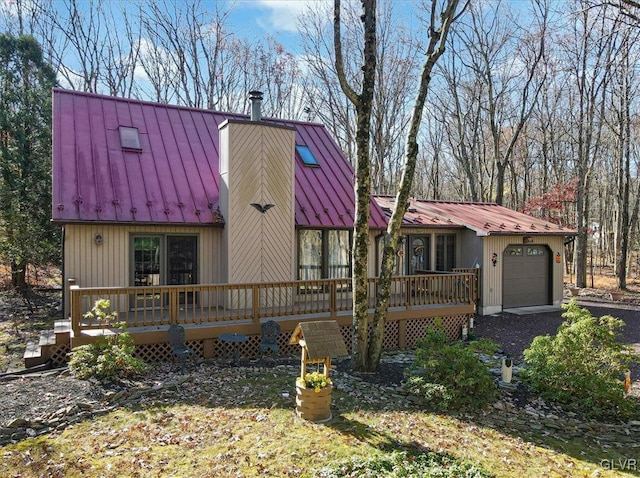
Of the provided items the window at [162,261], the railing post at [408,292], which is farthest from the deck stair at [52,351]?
the railing post at [408,292]

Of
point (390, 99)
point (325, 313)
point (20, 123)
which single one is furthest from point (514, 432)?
point (390, 99)

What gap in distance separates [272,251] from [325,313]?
1.93 metres

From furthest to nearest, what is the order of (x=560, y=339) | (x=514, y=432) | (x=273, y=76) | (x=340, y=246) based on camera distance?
(x=273, y=76) → (x=340, y=246) → (x=560, y=339) → (x=514, y=432)

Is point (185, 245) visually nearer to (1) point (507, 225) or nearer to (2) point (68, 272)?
(2) point (68, 272)

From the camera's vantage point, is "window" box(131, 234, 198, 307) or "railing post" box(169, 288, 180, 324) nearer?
"railing post" box(169, 288, 180, 324)

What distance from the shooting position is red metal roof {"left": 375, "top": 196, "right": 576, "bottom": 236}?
15.0 meters

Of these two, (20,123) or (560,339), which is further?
(20,123)

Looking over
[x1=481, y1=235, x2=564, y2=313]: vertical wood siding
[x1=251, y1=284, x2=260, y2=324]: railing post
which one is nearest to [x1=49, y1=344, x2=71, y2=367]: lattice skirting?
[x1=251, y1=284, x2=260, y2=324]: railing post

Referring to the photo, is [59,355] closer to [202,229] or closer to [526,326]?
[202,229]

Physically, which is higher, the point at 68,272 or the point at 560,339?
the point at 68,272

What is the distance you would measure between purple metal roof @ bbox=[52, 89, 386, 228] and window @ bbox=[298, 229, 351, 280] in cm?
50

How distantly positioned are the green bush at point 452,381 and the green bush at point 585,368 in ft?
3.16

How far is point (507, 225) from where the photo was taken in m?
16.1

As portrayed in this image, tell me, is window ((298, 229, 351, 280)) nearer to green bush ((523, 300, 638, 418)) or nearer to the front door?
the front door
